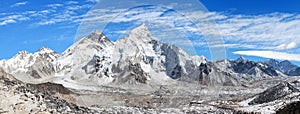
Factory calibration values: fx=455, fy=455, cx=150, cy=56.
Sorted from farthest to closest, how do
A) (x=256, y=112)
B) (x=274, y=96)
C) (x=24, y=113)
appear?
(x=274, y=96) < (x=256, y=112) < (x=24, y=113)

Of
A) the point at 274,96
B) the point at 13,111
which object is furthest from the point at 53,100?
the point at 274,96

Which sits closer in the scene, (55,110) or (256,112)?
(55,110)

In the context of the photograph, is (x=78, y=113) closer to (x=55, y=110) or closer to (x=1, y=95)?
(x=55, y=110)

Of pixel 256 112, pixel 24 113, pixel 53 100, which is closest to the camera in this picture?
pixel 24 113

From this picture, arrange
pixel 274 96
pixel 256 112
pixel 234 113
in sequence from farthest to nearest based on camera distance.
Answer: pixel 274 96, pixel 256 112, pixel 234 113

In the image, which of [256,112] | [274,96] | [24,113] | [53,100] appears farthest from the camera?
[274,96]

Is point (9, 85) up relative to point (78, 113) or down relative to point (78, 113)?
up

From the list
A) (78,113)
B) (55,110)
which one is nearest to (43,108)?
(55,110)

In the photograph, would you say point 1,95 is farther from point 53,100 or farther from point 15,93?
point 53,100

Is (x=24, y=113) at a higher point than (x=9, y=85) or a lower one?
lower

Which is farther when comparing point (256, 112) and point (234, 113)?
point (256, 112)
